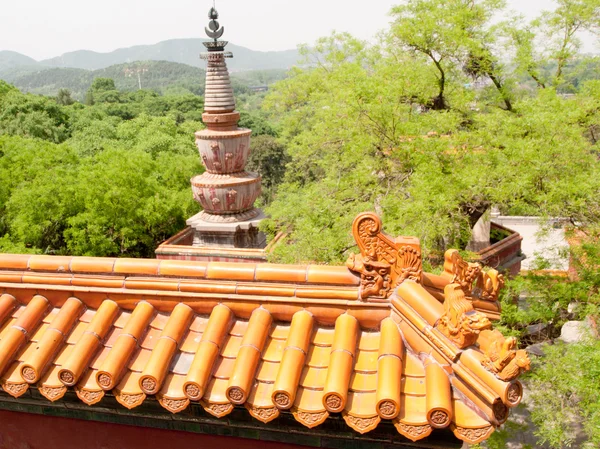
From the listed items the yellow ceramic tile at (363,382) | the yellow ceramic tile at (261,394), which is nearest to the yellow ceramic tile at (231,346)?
the yellow ceramic tile at (261,394)

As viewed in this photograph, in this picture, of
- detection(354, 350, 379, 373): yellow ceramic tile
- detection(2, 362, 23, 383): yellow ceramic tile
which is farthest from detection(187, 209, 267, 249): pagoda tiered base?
detection(354, 350, 379, 373): yellow ceramic tile

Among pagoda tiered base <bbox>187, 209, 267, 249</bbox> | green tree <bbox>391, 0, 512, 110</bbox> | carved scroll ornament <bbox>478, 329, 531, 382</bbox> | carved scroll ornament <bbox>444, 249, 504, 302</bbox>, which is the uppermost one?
green tree <bbox>391, 0, 512, 110</bbox>

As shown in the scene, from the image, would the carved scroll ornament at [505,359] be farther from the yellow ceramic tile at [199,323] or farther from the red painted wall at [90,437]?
the yellow ceramic tile at [199,323]

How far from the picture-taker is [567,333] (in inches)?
532

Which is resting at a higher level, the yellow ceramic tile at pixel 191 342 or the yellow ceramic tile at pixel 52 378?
the yellow ceramic tile at pixel 191 342

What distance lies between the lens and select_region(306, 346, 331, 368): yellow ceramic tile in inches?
122

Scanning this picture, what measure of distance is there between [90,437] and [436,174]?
840cm

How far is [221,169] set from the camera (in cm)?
1417

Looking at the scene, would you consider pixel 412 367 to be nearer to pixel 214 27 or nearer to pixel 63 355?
pixel 63 355

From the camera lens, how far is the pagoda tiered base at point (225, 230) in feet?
46.9

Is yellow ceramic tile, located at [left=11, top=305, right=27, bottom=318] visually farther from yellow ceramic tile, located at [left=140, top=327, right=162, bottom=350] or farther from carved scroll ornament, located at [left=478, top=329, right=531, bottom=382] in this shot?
carved scroll ornament, located at [left=478, top=329, right=531, bottom=382]

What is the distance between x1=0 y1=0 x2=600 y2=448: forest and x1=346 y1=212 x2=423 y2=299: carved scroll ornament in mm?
4465

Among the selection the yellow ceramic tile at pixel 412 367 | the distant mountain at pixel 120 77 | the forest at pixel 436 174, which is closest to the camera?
the yellow ceramic tile at pixel 412 367

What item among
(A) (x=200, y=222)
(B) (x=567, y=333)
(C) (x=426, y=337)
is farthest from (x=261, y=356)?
(B) (x=567, y=333)
